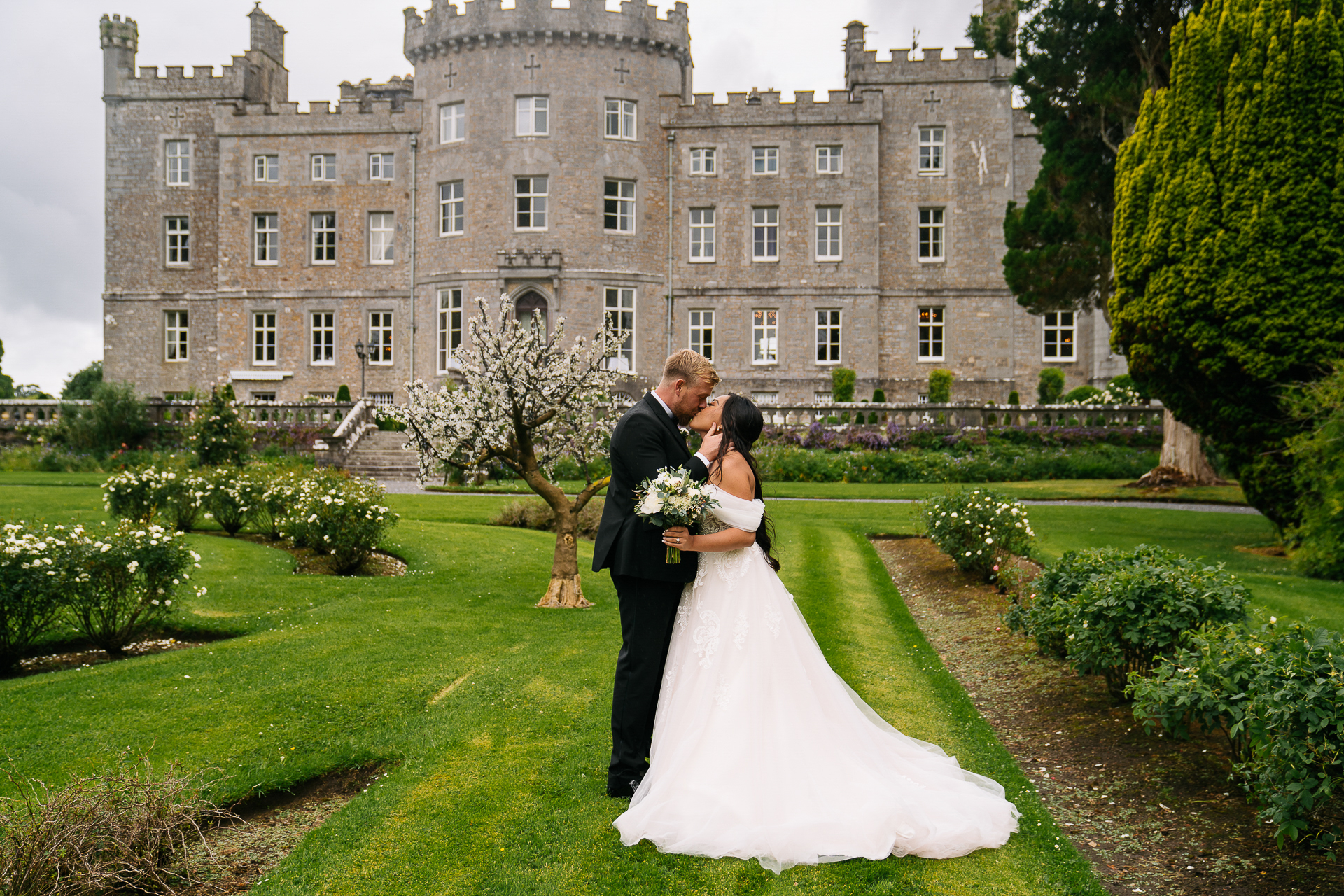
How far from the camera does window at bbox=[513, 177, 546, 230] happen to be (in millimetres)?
31547

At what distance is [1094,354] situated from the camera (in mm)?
33344

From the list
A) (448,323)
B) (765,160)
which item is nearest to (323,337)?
(448,323)

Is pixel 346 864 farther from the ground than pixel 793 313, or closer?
closer

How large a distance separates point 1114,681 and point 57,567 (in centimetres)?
781

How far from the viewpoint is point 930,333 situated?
109 ft

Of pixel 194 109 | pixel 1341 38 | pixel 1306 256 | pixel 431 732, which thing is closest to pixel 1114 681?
pixel 431 732

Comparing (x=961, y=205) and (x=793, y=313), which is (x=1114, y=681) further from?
(x=961, y=205)

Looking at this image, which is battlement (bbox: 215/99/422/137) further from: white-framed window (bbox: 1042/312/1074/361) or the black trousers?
the black trousers

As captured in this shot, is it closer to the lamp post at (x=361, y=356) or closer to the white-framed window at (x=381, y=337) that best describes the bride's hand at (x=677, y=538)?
the lamp post at (x=361, y=356)

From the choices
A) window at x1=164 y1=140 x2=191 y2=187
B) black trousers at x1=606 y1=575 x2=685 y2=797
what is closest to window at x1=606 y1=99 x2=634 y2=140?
window at x1=164 y1=140 x2=191 y2=187

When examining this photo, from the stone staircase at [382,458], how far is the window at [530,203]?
889 cm

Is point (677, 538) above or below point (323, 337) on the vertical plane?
below

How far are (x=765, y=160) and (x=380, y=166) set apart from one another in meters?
13.7

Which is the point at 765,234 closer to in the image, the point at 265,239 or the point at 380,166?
the point at 380,166
